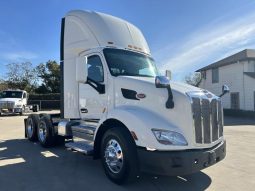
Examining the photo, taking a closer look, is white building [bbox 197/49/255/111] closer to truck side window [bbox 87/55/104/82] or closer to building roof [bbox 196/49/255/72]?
building roof [bbox 196/49/255/72]

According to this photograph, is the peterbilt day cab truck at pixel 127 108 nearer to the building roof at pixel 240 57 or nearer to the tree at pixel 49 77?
the building roof at pixel 240 57

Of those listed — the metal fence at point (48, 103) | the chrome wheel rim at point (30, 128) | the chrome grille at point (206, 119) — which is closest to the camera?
the chrome grille at point (206, 119)

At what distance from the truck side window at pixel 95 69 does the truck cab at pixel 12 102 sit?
20.4 meters

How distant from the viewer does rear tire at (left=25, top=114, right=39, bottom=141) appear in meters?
10.5

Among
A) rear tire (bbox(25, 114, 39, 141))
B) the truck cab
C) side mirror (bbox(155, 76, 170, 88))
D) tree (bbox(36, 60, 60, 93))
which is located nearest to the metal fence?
tree (bbox(36, 60, 60, 93))

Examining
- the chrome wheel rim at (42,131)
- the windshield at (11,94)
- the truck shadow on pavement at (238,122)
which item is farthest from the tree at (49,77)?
the chrome wheel rim at (42,131)

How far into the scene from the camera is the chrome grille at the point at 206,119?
538 centimetres

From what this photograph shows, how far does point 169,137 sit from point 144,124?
0.48 metres

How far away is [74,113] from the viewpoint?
8.08 metres

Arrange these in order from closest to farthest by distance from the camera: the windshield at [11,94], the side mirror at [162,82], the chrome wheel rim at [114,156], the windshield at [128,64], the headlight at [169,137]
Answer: the headlight at [169,137]
the side mirror at [162,82]
the chrome wheel rim at [114,156]
the windshield at [128,64]
the windshield at [11,94]

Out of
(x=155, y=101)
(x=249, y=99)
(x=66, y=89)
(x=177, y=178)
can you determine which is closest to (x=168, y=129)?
(x=155, y=101)

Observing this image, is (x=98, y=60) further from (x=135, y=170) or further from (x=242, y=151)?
(x=242, y=151)

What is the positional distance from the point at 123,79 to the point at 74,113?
2.39 meters

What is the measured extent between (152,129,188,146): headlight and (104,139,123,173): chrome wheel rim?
2.85 ft
